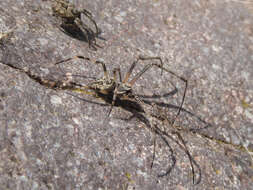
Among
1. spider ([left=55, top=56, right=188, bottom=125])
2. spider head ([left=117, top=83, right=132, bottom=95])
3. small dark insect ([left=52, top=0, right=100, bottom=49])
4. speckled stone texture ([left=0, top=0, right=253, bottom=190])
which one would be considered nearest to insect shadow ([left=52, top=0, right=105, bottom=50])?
small dark insect ([left=52, top=0, right=100, bottom=49])

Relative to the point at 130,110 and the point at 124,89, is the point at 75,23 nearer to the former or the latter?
A: the point at 124,89

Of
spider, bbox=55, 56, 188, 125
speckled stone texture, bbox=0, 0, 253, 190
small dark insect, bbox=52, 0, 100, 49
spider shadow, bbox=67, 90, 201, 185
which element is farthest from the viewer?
small dark insect, bbox=52, 0, 100, 49

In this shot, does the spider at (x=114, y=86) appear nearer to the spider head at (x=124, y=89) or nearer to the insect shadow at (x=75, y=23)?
the spider head at (x=124, y=89)

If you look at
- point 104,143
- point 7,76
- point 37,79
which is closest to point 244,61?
point 104,143

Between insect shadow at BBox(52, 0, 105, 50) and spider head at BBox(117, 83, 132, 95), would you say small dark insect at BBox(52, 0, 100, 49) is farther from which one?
spider head at BBox(117, 83, 132, 95)

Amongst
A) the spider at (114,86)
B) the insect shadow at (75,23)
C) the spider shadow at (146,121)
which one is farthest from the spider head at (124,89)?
the insect shadow at (75,23)

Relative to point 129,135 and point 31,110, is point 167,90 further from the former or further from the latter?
point 31,110
